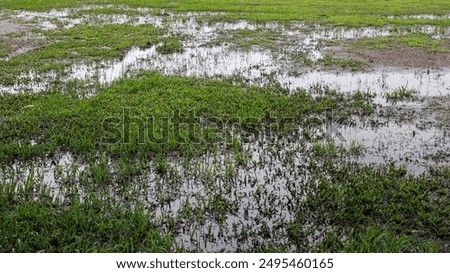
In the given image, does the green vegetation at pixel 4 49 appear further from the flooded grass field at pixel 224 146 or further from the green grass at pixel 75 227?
the green grass at pixel 75 227

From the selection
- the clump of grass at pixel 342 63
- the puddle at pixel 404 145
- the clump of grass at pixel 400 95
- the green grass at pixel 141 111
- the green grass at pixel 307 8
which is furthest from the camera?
the green grass at pixel 307 8

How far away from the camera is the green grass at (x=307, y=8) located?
80.5ft

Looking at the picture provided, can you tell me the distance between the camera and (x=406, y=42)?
18.6 metres

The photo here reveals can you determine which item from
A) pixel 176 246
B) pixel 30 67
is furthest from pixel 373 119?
pixel 30 67

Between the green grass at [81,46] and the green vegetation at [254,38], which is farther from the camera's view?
the green vegetation at [254,38]

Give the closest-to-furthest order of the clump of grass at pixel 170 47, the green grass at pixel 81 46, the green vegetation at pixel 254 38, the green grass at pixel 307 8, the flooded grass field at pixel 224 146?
the flooded grass field at pixel 224 146
the green grass at pixel 81 46
the clump of grass at pixel 170 47
the green vegetation at pixel 254 38
the green grass at pixel 307 8

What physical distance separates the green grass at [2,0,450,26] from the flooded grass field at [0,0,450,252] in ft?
21.1

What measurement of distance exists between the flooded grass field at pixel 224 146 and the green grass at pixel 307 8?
21.1ft

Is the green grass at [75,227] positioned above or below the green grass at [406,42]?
below

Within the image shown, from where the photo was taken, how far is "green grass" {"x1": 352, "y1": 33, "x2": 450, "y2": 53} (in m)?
17.8

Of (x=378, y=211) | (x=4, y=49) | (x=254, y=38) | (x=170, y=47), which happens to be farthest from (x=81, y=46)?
(x=378, y=211)

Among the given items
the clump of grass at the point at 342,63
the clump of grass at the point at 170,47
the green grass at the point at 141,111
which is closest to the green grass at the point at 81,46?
the clump of grass at the point at 170,47

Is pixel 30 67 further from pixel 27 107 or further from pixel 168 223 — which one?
pixel 168 223

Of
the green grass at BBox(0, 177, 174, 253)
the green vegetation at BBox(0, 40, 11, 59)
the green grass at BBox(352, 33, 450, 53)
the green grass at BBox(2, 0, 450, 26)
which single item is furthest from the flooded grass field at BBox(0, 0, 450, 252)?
the green grass at BBox(2, 0, 450, 26)
